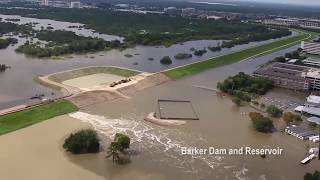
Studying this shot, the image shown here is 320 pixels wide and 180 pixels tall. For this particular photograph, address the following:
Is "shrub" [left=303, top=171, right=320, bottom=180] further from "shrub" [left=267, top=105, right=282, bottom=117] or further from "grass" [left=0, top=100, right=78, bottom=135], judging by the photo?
"grass" [left=0, top=100, right=78, bottom=135]

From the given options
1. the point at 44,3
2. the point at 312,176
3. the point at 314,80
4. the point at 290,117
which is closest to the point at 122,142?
the point at 312,176

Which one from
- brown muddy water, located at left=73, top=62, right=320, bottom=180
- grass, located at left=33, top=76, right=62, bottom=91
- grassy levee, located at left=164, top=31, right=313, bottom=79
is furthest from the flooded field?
grassy levee, located at left=164, top=31, right=313, bottom=79

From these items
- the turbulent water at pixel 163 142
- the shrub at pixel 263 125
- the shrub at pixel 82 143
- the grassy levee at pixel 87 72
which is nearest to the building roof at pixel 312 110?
the shrub at pixel 263 125

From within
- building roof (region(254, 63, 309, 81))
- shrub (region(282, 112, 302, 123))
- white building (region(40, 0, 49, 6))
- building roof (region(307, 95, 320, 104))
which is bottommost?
shrub (region(282, 112, 302, 123))

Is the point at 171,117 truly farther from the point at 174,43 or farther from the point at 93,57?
the point at 174,43

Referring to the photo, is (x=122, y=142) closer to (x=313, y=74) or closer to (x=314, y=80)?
(x=314, y=80)

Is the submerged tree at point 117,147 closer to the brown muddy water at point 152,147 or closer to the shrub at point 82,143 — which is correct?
the brown muddy water at point 152,147
